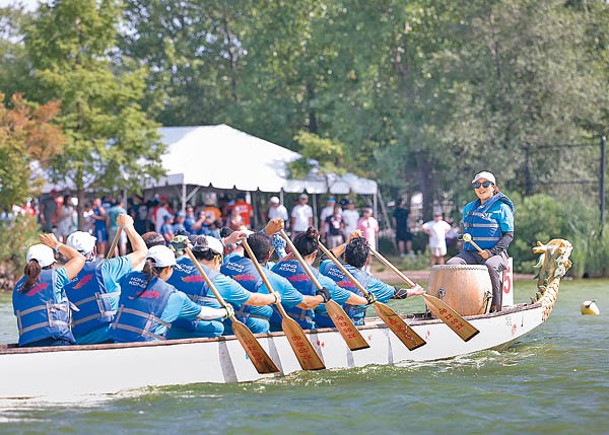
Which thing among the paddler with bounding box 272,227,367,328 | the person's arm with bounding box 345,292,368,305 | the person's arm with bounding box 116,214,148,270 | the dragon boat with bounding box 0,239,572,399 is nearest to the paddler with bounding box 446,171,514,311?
the dragon boat with bounding box 0,239,572,399

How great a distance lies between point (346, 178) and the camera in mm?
30969

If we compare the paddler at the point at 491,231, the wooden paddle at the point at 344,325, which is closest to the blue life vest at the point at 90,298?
the wooden paddle at the point at 344,325

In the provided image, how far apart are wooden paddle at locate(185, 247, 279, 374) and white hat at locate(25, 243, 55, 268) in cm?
131

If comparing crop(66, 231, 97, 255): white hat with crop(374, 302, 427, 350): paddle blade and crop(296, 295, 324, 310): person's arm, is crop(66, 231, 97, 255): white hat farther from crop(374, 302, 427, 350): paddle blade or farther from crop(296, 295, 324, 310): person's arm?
crop(374, 302, 427, 350): paddle blade

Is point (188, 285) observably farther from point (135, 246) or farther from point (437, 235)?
point (437, 235)

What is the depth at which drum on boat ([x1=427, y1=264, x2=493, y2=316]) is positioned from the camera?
1363cm

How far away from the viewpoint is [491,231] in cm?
1427

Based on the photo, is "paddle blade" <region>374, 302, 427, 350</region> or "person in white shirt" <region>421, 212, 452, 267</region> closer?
"paddle blade" <region>374, 302, 427, 350</region>

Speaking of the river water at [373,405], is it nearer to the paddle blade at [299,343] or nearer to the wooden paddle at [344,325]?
the paddle blade at [299,343]

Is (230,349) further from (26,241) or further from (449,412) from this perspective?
(26,241)

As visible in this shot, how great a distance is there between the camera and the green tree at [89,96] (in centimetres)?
2738

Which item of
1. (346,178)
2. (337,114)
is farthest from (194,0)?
(346,178)

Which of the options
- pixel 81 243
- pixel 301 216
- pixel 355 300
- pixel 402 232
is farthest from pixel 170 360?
pixel 402 232

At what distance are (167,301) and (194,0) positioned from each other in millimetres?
36648
